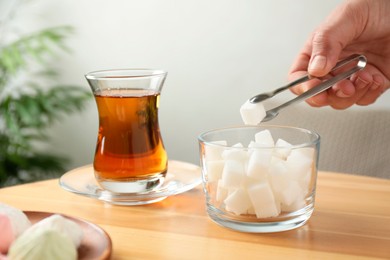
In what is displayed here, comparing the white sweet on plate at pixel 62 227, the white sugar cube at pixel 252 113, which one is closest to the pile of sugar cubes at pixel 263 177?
the white sugar cube at pixel 252 113

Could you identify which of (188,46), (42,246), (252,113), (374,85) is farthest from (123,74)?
(188,46)

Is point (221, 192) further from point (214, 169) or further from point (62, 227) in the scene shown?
point (62, 227)

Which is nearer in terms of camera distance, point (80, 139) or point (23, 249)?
point (23, 249)

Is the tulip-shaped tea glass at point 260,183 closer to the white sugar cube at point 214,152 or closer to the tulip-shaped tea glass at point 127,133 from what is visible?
the white sugar cube at point 214,152

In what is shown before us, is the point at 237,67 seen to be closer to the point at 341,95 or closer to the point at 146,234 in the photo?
the point at 341,95

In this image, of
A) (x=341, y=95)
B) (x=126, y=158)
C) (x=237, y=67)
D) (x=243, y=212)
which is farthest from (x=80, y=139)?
(x=243, y=212)
